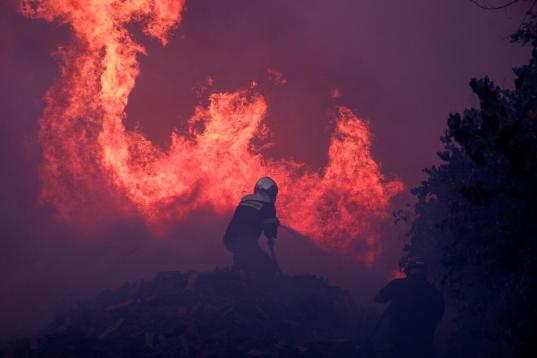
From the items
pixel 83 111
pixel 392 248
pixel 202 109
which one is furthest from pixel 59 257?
pixel 392 248

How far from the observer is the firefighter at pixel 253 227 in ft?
42.9

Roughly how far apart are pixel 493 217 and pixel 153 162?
19.0 meters

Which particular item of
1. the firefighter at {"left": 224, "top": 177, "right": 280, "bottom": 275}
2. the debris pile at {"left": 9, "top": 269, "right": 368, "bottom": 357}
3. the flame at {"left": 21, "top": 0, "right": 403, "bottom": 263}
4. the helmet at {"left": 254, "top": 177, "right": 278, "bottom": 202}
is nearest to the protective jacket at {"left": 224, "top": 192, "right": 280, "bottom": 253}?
the firefighter at {"left": 224, "top": 177, "right": 280, "bottom": 275}

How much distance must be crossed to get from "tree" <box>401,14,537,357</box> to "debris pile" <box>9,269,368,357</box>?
3.35 metres

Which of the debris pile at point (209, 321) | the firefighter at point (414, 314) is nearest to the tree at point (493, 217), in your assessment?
the firefighter at point (414, 314)

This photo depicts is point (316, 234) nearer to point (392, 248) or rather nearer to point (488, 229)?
point (392, 248)

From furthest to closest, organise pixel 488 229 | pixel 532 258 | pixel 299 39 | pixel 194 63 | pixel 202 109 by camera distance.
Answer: pixel 299 39 → pixel 194 63 → pixel 202 109 → pixel 488 229 → pixel 532 258

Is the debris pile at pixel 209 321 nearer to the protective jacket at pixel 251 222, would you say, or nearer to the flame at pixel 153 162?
the protective jacket at pixel 251 222

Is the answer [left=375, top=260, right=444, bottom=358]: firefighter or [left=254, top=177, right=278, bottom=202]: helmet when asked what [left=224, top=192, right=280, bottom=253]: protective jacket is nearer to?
[left=254, top=177, right=278, bottom=202]: helmet

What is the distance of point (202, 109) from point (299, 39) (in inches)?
404

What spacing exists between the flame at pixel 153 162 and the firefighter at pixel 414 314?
11.9 m

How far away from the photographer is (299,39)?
32.1 meters

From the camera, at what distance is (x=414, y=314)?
37.0 ft

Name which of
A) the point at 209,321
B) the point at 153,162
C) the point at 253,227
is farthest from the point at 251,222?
the point at 153,162
